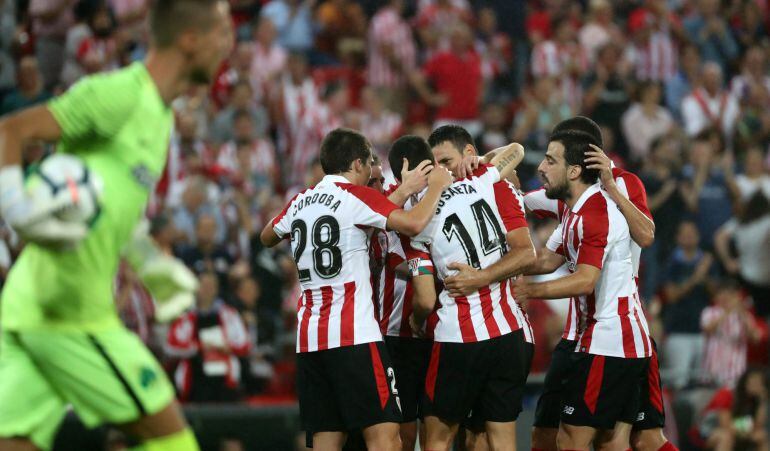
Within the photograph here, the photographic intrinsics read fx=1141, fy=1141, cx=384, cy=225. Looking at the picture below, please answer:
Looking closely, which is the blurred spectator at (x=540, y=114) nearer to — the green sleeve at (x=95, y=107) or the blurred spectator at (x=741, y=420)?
the blurred spectator at (x=741, y=420)

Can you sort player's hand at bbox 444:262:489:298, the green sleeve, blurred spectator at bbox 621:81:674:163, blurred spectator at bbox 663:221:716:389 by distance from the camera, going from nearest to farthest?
the green sleeve, player's hand at bbox 444:262:489:298, blurred spectator at bbox 663:221:716:389, blurred spectator at bbox 621:81:674:163

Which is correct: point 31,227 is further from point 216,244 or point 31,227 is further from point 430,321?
point 216,244

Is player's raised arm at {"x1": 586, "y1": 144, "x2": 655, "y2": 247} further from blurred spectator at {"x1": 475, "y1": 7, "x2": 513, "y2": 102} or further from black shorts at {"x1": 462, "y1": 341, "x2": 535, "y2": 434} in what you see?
blurred spectator at {"x1": 475, "y1": 7, "x2": 513, "y2": 102}

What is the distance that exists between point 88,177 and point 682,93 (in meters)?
14.3

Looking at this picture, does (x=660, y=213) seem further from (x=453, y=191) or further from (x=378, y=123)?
(x=453, y=191)

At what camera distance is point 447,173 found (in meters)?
6.72

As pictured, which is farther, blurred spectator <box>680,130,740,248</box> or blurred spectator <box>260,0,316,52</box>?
blurred spectator <box>260,0,316,52</box>

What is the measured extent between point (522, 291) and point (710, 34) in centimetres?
1259

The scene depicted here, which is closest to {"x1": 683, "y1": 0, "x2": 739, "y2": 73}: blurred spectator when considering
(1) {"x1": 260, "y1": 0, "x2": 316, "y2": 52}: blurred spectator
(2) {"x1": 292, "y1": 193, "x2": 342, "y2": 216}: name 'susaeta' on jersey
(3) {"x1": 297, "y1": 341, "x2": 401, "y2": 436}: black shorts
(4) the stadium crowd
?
(4) the stadium crowd

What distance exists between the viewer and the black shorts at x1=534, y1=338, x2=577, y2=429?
283 inches

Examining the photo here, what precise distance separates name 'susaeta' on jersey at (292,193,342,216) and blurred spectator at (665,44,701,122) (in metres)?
11.6

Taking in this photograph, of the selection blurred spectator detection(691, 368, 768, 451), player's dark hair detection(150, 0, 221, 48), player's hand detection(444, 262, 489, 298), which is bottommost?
blurred spectator detection(691, 368, 768, 451)

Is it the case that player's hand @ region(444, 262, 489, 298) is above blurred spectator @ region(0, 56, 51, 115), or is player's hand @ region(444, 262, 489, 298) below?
below

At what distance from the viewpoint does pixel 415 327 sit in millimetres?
7199
